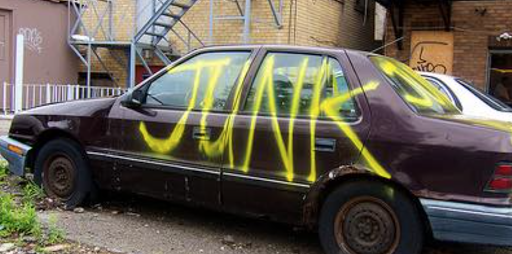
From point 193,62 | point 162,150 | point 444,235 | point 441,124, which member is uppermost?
point 193,62

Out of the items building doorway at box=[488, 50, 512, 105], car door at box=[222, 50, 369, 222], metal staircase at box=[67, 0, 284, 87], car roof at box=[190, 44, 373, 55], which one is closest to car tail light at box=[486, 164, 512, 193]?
car door at box=[222, 50, 369, 222]

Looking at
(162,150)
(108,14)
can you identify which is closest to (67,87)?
(108,14)

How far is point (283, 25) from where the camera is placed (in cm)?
1177

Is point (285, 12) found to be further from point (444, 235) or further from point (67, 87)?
point (444, 235)

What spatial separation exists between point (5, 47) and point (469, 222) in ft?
39.6

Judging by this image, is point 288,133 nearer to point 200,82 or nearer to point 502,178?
point 200,82

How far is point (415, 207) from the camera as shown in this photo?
4172 millimetres

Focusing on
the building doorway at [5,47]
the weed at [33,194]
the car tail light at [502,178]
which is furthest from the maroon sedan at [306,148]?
the building doorway at [5,47]

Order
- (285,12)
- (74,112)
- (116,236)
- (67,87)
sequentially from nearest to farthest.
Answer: (116,236)
(74,112)
(285,12)
(67,87)

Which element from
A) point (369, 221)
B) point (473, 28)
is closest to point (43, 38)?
point (473, 28)

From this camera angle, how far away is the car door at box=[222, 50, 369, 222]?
4422 millimetres

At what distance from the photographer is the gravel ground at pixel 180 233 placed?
4855mm

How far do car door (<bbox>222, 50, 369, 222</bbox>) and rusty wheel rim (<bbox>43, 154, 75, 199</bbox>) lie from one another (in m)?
1.76

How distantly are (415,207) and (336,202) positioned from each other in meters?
0.55
